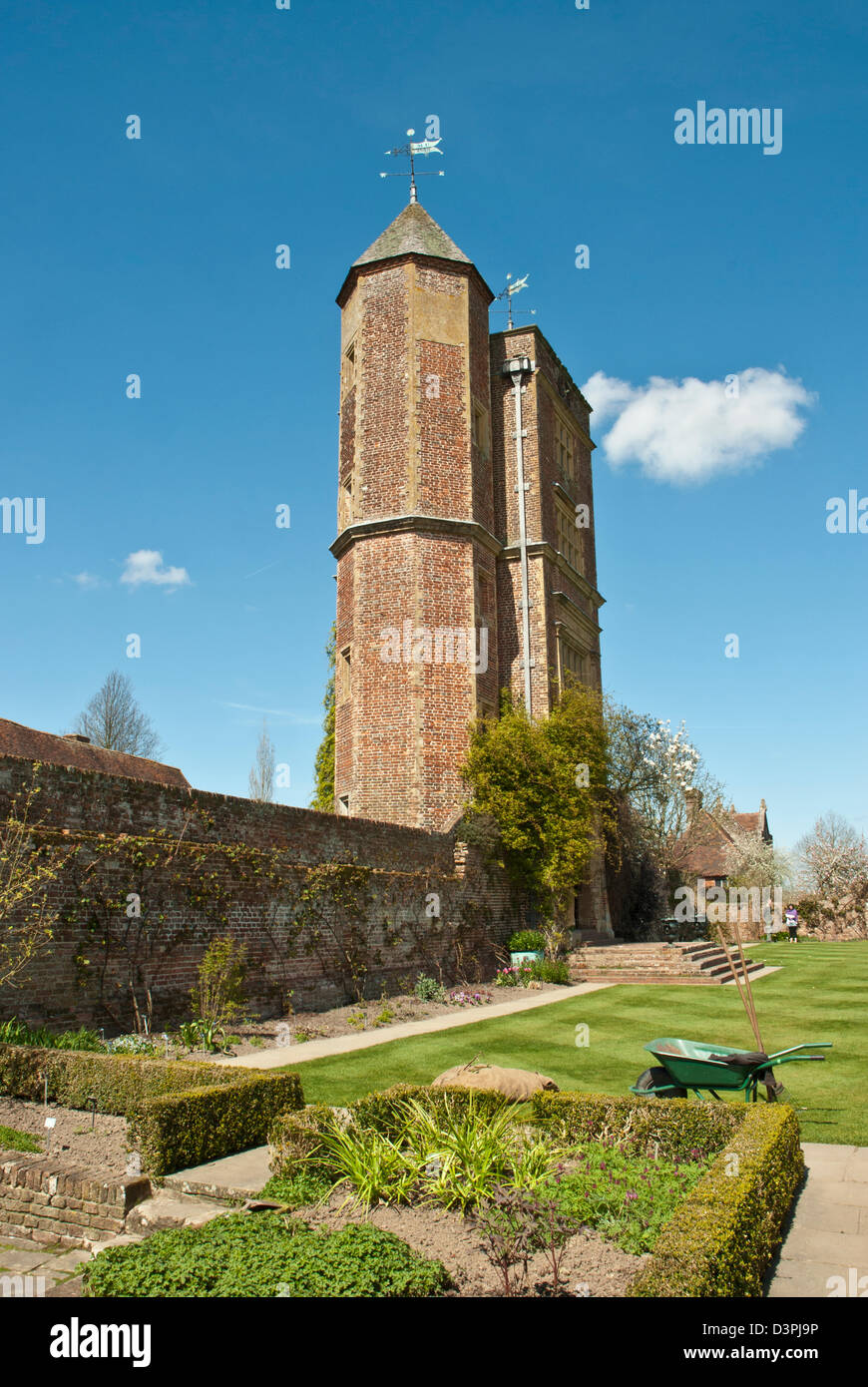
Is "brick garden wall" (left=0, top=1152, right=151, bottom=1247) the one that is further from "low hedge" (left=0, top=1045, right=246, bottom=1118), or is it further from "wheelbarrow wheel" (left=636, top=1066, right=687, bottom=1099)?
"wheelbarrow wheel" (left=636, top=1066, right=687, bottom=1099)

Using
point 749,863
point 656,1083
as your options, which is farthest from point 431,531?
point 749,863

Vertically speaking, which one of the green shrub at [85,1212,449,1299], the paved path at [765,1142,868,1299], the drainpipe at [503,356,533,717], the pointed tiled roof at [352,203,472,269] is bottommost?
the paved path at [765,1142,868,1299]

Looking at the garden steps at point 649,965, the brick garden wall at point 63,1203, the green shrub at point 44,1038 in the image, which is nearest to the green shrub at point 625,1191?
the brick garden wall at point 63,1203

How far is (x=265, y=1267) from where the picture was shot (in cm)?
450

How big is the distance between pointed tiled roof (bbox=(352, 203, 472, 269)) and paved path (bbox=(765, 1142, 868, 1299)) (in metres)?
24.5

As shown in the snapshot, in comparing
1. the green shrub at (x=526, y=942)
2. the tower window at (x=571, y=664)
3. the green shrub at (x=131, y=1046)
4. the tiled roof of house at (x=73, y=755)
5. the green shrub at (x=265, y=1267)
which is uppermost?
the tower window at (x=571, y=664)

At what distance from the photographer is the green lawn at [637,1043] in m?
9.93

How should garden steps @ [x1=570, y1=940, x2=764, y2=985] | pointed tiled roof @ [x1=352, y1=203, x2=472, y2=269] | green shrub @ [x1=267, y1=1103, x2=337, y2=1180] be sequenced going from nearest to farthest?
green shrub @ [x1=267, y1=1103, x2=337, y2=1180] < garden steps @ [x1=570, y1=940, x2=764, y2=985] < pointed tiled roof @ [x1=352, y1=203, x2=472, y2=269]

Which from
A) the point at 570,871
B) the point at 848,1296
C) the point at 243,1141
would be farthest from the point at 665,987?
the point at 848,1296

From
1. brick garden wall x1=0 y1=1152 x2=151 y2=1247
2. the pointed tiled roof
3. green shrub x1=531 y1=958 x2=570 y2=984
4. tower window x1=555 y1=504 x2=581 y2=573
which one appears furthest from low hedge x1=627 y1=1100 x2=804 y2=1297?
tower window x1=555 y1=504 x2=581 y2=573

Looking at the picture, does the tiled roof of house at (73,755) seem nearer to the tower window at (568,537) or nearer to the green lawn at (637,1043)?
the green lawn at (637,1043)

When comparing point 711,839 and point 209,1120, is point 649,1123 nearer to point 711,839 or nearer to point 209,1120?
point 209,1120

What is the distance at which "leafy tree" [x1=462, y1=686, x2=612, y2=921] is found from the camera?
22.9 metres
